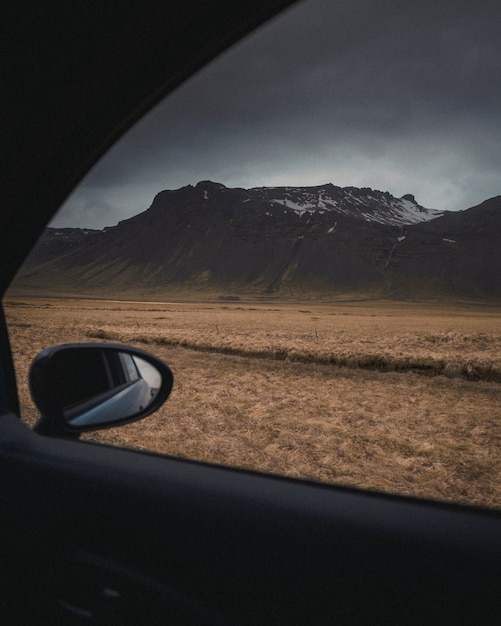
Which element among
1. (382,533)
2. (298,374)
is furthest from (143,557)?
(298,374)

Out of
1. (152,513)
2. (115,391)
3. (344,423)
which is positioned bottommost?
(344,423)

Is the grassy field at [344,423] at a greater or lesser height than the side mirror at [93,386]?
lesser

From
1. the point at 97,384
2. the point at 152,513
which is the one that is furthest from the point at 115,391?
the point at 152,513

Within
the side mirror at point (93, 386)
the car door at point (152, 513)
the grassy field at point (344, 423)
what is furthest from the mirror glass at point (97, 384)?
the grassy field at point (344, 423)

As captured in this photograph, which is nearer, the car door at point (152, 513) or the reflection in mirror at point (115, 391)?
the car door at point (152, 513)

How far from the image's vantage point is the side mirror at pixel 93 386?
4.99 ft

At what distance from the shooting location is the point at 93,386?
186 cm

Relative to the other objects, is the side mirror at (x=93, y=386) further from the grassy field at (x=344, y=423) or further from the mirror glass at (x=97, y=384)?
the grassy field at (x=344, y=423)

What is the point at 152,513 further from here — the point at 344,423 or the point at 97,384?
the point at 344,423

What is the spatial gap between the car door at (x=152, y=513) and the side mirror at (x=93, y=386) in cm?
13

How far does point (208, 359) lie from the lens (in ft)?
47.9

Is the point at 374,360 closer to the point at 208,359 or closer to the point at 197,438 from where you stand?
the point at 208,359

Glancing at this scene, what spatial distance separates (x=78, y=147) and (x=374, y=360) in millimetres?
14198

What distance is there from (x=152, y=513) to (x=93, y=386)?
812mm
